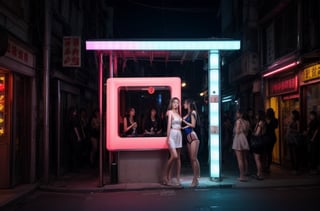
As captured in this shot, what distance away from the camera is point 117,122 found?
36.6 feet

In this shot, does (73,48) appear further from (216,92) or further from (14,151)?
(216,92)

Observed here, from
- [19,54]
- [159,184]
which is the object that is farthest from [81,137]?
[19,54]

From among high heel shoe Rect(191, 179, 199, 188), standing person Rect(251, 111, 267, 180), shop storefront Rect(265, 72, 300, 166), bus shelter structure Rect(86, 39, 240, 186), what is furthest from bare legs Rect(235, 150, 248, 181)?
shop storefront Rect(265, 72, 300, 166)

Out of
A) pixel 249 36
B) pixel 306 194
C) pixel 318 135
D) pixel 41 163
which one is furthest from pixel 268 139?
pixel 249 36

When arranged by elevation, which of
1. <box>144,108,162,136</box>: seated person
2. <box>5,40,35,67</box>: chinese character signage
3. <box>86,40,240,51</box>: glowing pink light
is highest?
<box>86,40,240,51</box>: glowing pink light

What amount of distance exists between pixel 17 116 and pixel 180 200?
4.92 m

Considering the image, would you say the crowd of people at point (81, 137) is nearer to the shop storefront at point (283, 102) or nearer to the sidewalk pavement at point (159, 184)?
the sidewalk pavement at point (159, 184)

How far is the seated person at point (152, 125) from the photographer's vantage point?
11.3 m

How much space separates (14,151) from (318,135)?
819 centimetres

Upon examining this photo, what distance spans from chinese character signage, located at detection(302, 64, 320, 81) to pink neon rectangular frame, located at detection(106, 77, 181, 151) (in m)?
4.21

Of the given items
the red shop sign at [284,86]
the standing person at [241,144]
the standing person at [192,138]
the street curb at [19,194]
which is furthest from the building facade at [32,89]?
the red shop sign at [284,86]

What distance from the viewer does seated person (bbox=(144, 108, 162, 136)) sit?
37.2 ft

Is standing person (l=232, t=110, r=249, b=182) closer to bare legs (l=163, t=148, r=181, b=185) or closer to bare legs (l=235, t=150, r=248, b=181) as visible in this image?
bare legs (l=235, t=150, r=248, b=181)

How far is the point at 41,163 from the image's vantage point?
12430mm
